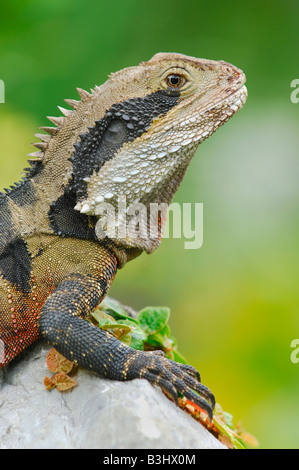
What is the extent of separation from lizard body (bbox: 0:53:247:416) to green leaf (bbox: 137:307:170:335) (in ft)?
1.99

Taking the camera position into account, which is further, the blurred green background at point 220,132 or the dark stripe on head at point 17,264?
the blurred green background at point 220,132

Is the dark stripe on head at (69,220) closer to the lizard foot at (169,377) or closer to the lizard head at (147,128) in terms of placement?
the lizard head at (147,128)

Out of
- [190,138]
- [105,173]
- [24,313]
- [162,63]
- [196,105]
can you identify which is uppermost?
[162,63]

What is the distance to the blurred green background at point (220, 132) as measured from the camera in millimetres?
6391

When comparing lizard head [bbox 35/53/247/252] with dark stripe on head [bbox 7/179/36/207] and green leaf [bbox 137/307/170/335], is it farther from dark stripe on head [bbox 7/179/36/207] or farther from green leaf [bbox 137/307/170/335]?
green leaf [bbox 137/307/170/335]

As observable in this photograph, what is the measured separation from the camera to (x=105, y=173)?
10.7 feet

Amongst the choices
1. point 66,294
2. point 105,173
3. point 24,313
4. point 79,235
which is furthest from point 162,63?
point 24,313

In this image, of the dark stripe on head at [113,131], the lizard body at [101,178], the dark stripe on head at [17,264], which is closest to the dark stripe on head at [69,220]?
the lizard body at [101,178]

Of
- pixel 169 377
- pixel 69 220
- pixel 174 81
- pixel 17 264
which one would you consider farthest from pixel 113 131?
pixel 169 377

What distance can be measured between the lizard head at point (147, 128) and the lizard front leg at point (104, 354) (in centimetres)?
61

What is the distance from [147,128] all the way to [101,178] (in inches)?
16.8

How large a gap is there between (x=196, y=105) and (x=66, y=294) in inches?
56.4

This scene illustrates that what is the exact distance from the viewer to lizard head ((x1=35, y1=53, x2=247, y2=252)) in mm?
3254
